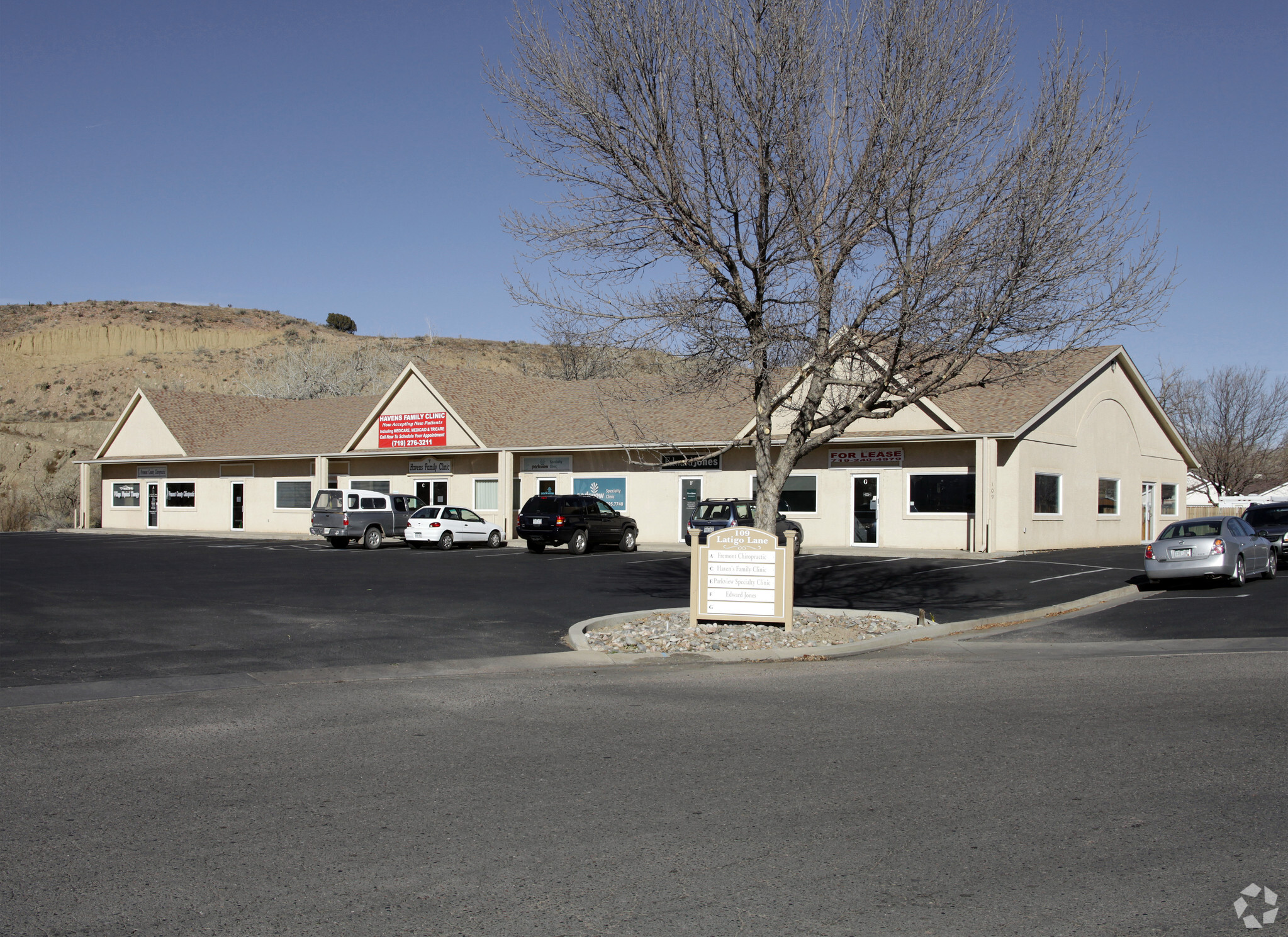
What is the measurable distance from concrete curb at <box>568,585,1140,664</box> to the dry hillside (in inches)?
2232

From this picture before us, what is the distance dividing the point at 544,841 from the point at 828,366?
8.85m

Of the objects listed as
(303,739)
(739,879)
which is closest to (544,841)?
(739,879)

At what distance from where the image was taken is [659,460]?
82.4 ft

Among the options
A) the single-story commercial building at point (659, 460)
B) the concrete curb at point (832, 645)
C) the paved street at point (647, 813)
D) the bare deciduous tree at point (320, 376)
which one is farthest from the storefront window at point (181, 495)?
the paved street at point (647, 813)

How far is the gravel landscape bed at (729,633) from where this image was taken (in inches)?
536

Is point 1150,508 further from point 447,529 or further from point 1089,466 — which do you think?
point 447,529

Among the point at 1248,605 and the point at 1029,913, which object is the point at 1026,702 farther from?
the point at 1248,605

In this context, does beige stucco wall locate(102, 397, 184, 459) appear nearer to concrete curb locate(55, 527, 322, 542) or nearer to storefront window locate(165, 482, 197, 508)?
storefront window locate(165, 482, 197, 508)

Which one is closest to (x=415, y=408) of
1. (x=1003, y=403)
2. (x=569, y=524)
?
(x=569, y=524)

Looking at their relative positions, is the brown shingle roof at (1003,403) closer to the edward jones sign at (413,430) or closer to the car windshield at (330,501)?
the edward jones sign at (413,430)

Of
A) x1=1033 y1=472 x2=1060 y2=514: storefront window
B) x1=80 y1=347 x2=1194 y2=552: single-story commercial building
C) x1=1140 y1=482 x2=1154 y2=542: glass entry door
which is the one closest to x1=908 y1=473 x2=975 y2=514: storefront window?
x1=80 y1=347 x2=1194 y2=552: single-story commercial building

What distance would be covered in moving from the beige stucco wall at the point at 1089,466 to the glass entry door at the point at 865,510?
3.63 meters

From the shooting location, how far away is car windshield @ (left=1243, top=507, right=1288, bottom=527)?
86.8ft

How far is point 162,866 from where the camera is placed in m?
5.23
